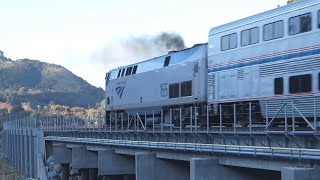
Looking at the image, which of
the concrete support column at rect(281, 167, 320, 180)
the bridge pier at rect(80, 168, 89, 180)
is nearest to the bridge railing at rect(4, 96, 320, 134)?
the concrete support column at rect(281, 167, 320, 180)

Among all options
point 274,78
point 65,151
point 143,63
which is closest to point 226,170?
point 274,78

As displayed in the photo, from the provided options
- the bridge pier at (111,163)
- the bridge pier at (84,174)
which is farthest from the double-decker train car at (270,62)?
the bridge pier at (84,174)

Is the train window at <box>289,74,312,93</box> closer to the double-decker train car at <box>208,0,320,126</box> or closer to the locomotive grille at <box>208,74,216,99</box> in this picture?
the double-decker train car at <box>208,0,320,126</box>

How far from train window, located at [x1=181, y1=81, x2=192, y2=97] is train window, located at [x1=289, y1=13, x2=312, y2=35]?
9510mm

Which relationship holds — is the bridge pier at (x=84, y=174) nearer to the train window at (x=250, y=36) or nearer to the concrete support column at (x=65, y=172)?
the concrete support column at (x=65, y=172)

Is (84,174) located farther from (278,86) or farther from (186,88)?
(278,86)

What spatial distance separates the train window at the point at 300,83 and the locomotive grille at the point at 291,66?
0.88 ft

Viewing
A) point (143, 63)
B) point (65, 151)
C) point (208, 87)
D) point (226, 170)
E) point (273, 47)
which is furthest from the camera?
point (65, 151)

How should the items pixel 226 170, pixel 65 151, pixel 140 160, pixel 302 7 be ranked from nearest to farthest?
pixel 226 170 → pixel 302 7 → pixel 140 160 → pixel 65 151

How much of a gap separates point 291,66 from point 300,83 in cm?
88

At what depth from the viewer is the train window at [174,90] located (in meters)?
30.5

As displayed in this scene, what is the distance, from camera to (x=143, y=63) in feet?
121

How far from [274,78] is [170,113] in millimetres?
8331

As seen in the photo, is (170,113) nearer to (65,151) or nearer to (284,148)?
(284,148)
